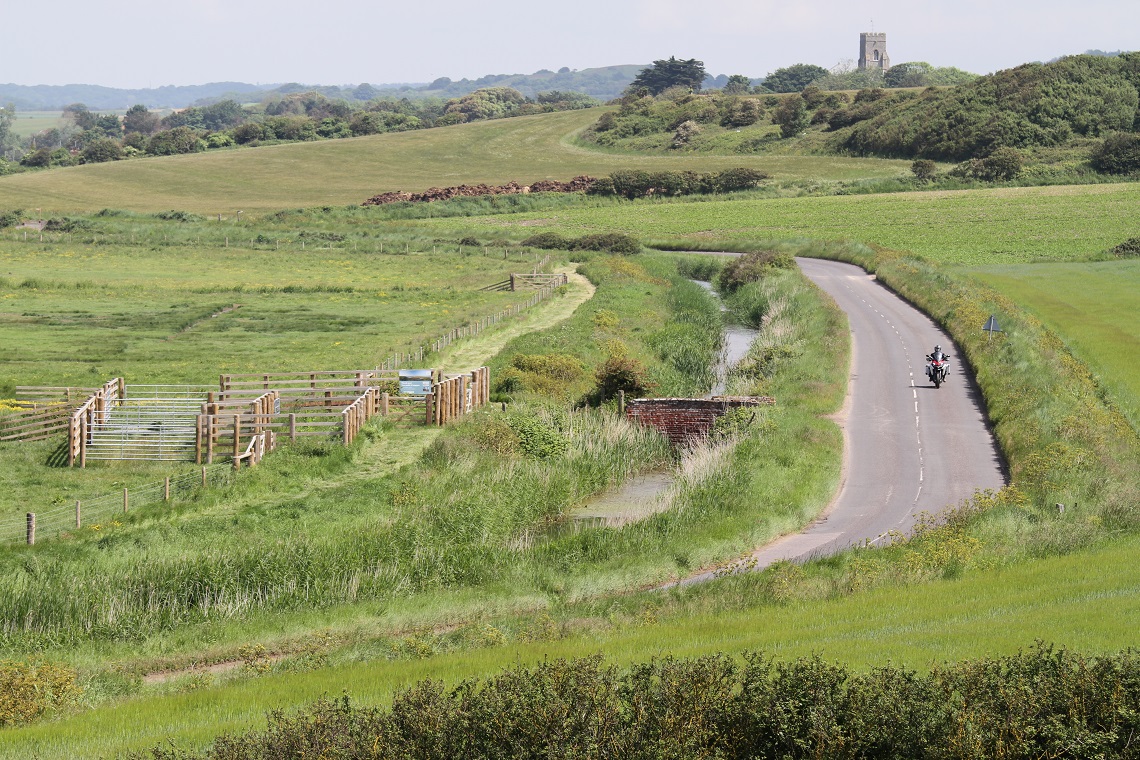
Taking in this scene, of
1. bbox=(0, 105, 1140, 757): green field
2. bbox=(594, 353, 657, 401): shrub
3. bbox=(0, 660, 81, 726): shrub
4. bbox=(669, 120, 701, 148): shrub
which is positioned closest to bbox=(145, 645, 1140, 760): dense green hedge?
bbox=(0, 105, 1140, 757): green field

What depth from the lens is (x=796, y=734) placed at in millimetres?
13852

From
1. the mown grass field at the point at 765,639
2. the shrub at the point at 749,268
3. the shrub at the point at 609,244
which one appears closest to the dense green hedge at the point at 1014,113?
the shrub at the point at 609,244

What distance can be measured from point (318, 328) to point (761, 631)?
1688 inches

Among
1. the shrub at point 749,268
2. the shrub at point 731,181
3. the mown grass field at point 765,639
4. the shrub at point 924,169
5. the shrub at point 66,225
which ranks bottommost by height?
the mown grass field at point 765,639

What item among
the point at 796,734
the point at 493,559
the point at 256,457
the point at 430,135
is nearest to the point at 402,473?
the point at 256,457

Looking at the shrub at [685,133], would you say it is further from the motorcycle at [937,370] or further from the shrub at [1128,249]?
the motorcycle at [937,370]

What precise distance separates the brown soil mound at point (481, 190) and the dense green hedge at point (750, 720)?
Answer: 125m

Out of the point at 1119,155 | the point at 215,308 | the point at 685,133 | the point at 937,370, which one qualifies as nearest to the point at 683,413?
the point at 937,370

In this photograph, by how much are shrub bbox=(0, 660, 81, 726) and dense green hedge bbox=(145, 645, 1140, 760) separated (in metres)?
4.59

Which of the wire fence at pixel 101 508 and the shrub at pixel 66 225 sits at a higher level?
the shrub at pixel 66 225

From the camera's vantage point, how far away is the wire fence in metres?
27.3

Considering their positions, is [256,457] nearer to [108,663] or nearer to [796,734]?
[108,663]

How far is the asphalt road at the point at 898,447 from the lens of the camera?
30.4 m

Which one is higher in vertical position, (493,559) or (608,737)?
(608,737)
